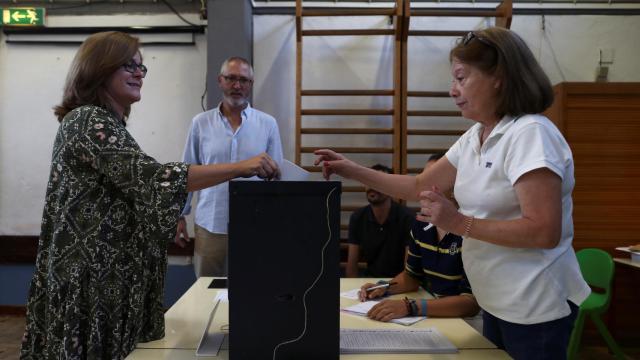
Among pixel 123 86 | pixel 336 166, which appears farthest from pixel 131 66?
pixel 336 166

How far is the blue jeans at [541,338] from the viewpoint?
3.40ft

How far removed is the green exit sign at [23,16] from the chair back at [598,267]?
472 cm

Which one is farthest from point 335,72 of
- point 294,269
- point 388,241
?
point 294,269

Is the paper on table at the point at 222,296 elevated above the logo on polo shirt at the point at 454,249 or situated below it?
below

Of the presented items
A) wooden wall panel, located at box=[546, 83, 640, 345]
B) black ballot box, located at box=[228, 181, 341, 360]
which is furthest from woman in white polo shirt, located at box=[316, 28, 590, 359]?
wooden wall panel, located at box=[546, 83, 640, 345]

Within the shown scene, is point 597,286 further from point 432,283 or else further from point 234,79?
point 234,79

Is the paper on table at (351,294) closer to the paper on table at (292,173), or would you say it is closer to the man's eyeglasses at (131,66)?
the paper on table at (292,173)

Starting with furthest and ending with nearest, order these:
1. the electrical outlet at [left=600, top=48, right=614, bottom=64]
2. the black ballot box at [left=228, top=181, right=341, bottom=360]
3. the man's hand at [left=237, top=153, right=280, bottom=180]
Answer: the electrical outlet at [left=600, top=48, right=614, bottom=64], the man's hand at [left=237, top=153, right=280, bottom=180], the black ballot box at [left=228, top=181, right=341, bottom=360]

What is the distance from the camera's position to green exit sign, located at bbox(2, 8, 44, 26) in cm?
385

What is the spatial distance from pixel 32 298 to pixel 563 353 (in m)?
1.40

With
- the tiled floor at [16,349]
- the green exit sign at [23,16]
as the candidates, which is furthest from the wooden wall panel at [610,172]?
the green exit sign at [23,16]

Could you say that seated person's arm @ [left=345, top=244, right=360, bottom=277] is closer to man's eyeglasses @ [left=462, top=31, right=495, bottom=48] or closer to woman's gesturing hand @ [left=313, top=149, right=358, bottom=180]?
woman's gesturing hand @ [left=313, top=149, right=358, bottom=180]

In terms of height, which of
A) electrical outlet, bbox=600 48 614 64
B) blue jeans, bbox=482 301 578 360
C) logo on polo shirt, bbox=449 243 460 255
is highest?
electrical outlet, bbox=600 48 614 64

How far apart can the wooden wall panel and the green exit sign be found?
431cm
